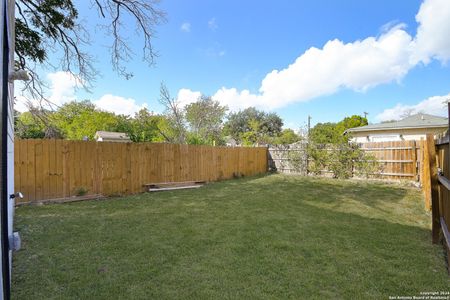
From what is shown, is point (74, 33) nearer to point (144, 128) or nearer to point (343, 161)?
point (343, 161)

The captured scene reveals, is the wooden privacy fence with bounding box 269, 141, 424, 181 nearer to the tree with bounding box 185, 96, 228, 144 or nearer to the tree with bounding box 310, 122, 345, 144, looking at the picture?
the tree with bounding box 310, 122, 345, 144

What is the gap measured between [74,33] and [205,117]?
13.8 m

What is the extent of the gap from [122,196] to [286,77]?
45.9 feet

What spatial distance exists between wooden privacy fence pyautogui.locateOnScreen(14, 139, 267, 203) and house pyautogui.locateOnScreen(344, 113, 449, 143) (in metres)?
8.60

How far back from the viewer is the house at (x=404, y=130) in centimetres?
1360

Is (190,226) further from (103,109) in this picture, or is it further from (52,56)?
(103,109)

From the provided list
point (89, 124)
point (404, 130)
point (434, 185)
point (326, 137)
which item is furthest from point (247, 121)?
point (434, 185)

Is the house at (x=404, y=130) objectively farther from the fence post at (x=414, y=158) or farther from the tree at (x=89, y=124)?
the tree at (x=89, y=124)

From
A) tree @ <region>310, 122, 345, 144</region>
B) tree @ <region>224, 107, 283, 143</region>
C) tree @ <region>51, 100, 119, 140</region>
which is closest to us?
tree @ <region>310, 122, 345, 144</region>

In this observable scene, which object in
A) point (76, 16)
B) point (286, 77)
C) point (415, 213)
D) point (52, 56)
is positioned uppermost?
point (286, 77)

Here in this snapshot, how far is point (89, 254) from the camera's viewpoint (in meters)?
3.04

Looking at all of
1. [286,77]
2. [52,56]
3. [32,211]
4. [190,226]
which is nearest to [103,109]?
[286,77]

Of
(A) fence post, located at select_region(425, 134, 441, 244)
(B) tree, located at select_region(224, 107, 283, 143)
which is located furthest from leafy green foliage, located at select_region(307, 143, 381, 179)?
(B) tree, located at select_region(224, 107, 283, 143)

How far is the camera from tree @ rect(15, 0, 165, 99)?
20.8 ft
